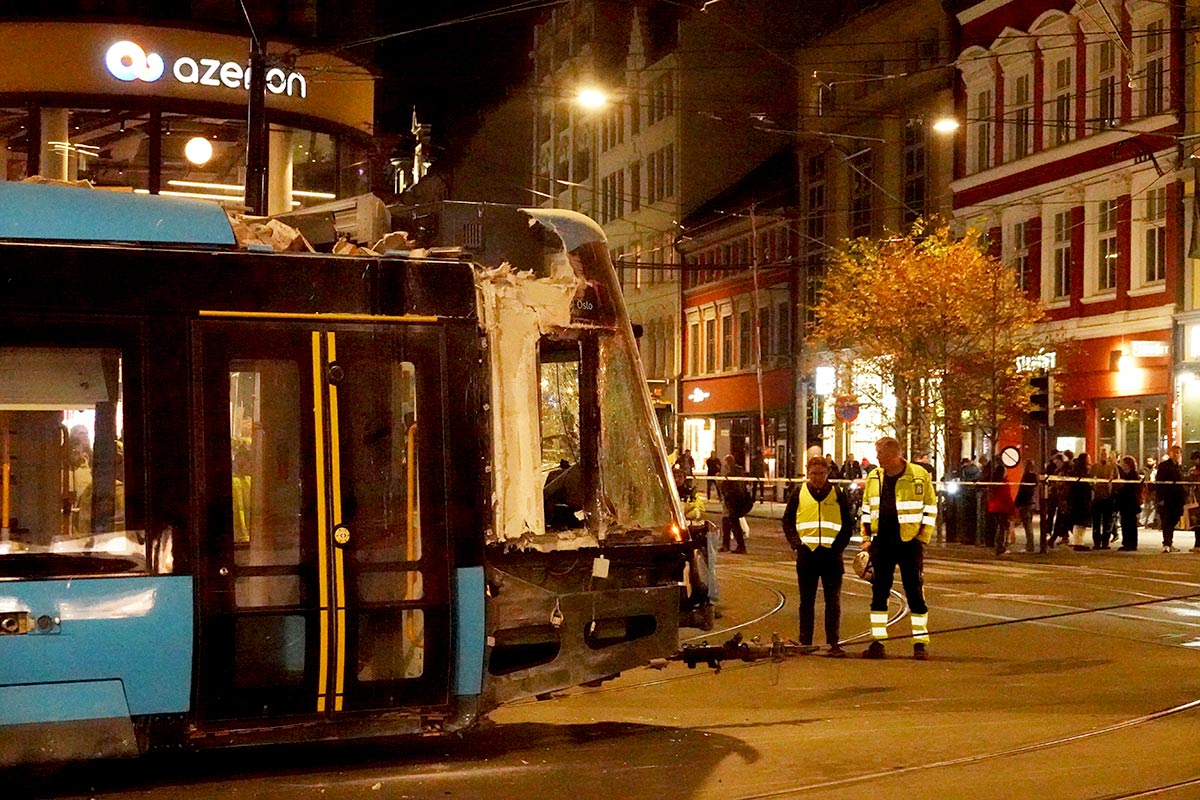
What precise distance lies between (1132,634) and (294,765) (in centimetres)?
875

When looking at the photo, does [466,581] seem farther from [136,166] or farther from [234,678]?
[136,166]

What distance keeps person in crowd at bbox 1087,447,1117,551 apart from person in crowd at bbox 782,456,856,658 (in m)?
15.5

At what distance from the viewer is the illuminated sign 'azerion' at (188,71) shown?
913 inches

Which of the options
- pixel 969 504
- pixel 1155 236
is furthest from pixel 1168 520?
pixel 1155 236

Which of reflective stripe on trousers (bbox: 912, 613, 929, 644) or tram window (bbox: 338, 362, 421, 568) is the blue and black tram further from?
reflective stripe on trousers (bbox: 912, 613, 929, 644)

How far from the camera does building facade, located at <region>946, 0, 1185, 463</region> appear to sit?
113 ft

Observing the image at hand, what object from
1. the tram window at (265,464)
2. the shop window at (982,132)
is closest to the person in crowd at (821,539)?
the tram window at (265,464)

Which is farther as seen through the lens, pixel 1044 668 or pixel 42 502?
pixel 1044 668

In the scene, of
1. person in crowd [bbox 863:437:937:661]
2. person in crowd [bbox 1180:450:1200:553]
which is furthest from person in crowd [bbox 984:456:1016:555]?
person in crowd [bbox 863:437:937:661]

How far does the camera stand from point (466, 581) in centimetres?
838

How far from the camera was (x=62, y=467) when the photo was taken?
777 cm

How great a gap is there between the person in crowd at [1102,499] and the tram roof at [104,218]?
2192 cm

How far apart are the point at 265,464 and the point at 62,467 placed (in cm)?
96

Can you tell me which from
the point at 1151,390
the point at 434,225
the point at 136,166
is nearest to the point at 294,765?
the point at 434,225
